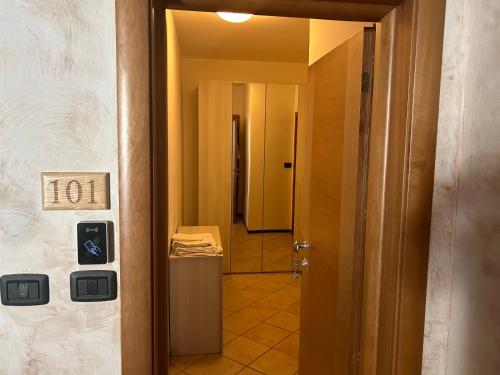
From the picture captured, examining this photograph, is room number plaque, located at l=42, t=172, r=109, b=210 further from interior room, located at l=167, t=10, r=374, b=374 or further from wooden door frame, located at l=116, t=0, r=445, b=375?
interior room, located at l=167, t=10, r=374, b=374

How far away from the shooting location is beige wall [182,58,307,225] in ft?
15.1

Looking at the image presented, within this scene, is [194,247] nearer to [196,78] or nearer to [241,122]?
[241,122]

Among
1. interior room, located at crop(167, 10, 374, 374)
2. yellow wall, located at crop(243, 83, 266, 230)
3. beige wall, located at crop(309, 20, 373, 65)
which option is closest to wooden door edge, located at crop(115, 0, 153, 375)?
beige wall, located at crop(309, 20, 373, 65)

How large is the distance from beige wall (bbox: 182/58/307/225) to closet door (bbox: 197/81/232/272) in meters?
0.44

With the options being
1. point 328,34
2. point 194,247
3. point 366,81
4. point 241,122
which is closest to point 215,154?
point 241,122

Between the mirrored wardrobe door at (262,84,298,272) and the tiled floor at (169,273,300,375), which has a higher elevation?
the mirrored wardrobe door at (262,84,298,272)

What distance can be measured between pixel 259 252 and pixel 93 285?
3580 millimetres

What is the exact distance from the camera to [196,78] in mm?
4621

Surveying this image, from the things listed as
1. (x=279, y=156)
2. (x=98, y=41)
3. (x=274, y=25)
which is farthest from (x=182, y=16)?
(x=98, y=41)

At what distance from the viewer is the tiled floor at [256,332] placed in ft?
8.54

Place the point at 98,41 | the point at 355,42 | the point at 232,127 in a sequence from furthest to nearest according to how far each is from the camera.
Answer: the point at 232,127
the point at 355,42
the point at 98,41

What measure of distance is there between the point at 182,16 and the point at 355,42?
79.2 inches

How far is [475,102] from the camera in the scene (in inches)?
41.3

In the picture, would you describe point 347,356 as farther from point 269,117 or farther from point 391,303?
point 269,117
